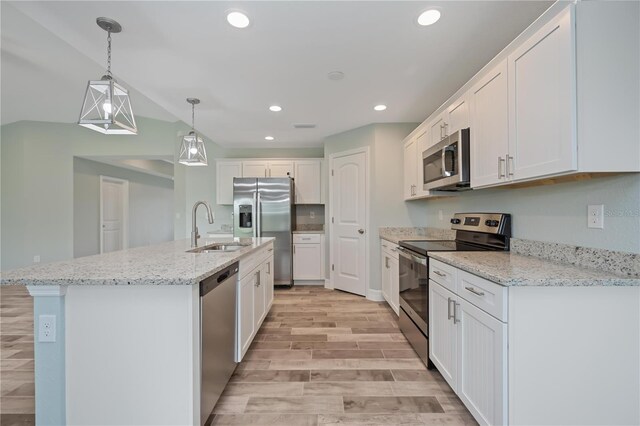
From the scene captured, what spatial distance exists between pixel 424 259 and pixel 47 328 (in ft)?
7.27

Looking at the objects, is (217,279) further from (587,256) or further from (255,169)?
(255,169)

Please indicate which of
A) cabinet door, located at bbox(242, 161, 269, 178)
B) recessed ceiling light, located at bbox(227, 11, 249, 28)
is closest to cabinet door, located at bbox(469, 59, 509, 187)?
recessed ceiling light, located at bbox(227, 11, 249, 28)

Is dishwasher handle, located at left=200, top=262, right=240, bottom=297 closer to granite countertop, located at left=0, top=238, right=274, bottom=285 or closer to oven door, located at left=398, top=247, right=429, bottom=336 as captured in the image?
granite countertop, located at left=0, top=238, right=274, bottom=285

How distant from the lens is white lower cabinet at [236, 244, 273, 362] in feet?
6.57

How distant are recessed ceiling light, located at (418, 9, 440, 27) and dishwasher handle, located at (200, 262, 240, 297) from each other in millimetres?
2049

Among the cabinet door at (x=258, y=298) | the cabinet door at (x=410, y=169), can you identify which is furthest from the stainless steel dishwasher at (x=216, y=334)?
the cabinet door at (x=410, y=169)

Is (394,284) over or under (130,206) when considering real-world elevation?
under

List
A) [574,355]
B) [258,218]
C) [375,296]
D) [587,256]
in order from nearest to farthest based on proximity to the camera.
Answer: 1. [574,355]
2. [587,256]
3. [375,296]
4. [258,218]

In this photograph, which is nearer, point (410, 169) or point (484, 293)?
point (484, 293)

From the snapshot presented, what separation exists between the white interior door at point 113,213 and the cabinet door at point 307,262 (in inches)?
171

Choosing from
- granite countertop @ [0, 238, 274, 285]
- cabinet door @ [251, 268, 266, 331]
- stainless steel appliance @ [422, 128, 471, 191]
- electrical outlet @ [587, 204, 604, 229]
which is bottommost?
cabinet door @ [251, 268, 266, 331]

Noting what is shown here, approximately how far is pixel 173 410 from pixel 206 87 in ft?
8.81

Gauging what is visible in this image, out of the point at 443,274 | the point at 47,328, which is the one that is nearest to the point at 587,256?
the point at 443,274

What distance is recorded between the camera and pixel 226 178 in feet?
15.9
